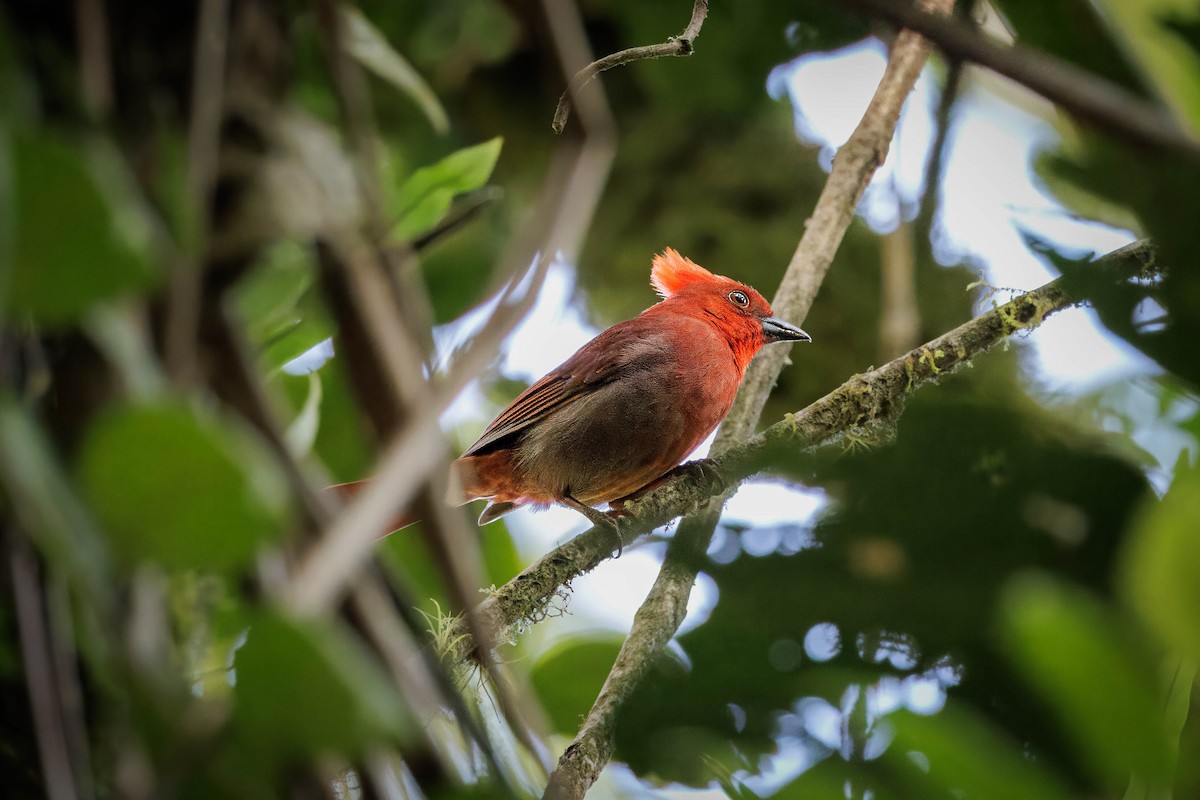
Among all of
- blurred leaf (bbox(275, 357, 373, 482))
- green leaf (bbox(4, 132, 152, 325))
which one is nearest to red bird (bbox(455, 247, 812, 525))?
blurred leaf (bbox(275, 357, 373, 482))

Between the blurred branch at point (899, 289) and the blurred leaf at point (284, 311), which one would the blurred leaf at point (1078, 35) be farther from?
the blurred branch at point (899, 289)

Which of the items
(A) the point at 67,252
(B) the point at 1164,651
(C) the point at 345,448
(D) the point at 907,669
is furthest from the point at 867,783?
(C) the point at 345,448

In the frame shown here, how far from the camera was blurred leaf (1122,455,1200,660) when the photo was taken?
72 cm

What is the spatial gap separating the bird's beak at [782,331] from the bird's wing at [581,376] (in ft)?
1.53

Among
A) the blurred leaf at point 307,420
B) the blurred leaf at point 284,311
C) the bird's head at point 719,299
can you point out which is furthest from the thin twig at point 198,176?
the bird's head at point 719,299

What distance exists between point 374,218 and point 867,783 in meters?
0.65

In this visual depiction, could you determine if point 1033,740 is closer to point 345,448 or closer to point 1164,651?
point 1164,651

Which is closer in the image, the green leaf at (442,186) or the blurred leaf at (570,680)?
the green leaf at (442,186)

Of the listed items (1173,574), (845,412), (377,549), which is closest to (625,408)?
(845,412)

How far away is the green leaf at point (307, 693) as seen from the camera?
61 cm

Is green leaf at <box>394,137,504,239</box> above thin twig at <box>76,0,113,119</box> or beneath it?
above

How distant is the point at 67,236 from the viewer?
1.99 feet

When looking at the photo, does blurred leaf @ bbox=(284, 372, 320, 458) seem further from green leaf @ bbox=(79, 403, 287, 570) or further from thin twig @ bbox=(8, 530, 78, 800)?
green leaf @ bbox=(79, 403, 287, 570)

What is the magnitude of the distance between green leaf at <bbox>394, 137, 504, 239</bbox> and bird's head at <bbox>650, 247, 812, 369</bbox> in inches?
110
